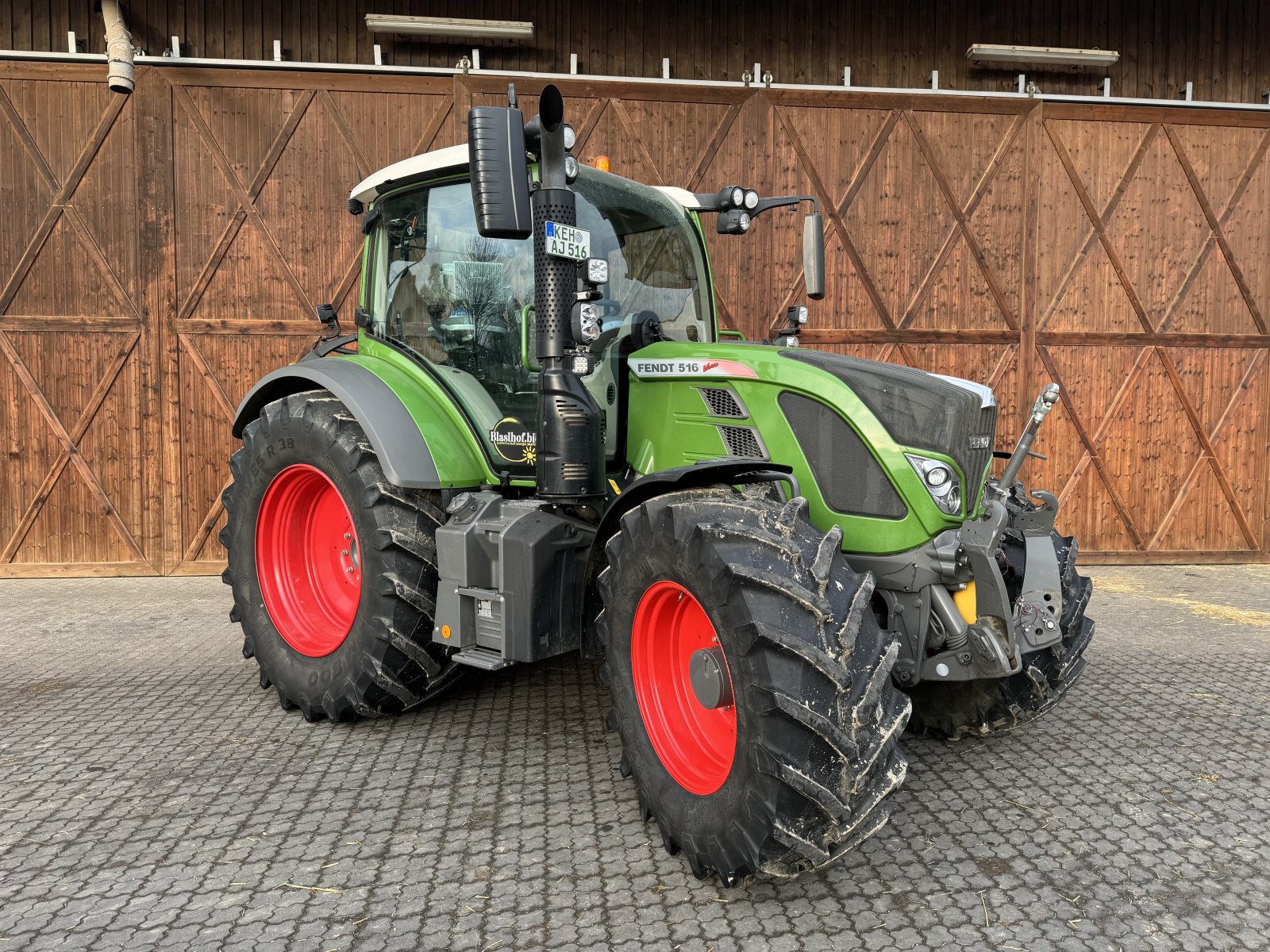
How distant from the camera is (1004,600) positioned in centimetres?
279

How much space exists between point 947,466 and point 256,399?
128 inches

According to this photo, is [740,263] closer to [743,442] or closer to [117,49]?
[743,442]

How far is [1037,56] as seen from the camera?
7.91 meters

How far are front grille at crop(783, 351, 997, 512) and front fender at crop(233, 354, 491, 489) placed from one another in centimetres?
153

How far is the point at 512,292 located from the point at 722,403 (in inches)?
41.3

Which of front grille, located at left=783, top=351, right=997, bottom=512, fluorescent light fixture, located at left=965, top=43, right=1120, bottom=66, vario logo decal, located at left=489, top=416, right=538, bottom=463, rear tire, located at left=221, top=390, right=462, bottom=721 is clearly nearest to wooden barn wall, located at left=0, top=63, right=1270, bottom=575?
fluorescent light fixture, located at left=965, top=43, right=1120, bottom=66

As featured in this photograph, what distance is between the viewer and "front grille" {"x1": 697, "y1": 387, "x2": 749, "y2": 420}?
124 inches

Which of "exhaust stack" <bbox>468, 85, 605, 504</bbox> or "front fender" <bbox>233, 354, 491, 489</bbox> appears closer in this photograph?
"exhaust stack" <bbox>468, 85, 605, 504</bbox>

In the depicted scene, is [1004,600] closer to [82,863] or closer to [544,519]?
[544,519]

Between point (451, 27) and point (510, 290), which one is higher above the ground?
point (451, 27)

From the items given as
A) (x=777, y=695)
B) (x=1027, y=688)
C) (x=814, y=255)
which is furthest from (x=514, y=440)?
(x=1027, y=688)

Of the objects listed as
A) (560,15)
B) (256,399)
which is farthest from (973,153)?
(256,399)

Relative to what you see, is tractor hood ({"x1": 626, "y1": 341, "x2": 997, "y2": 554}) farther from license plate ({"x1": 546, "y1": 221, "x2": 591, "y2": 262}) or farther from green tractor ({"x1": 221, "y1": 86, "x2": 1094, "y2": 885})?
license plate ({"x1": 546, "y1": 221, "x2": 591, "y2": 262})

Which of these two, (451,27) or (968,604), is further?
(451,27)
